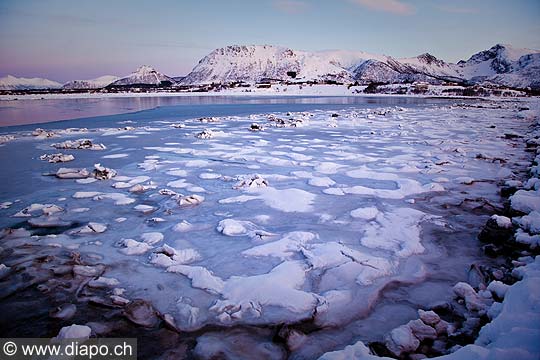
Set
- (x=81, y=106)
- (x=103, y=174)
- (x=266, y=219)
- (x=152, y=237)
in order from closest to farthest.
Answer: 1. (x=152, y=237)
2. (x=266, y=219)
3. (x=103, y=174)
4. (x=81, y=106)

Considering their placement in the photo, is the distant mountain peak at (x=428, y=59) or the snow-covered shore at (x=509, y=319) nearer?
the snow-covered shore at (x=509, y=319)

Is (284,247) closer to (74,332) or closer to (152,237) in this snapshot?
(152,237)

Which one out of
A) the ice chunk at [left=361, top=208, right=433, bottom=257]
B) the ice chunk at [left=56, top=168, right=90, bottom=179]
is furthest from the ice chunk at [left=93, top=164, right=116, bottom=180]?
the ice chunk at [left=361, top=208, right=433, bottom=257]

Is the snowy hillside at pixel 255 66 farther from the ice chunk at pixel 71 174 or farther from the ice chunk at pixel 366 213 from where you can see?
the ice chunk at pixel 366 213

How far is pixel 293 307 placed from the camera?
2209 mm

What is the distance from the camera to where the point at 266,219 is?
369cm

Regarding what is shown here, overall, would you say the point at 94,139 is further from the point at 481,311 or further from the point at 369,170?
the point at 481,311

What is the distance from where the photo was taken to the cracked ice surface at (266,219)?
2336mm

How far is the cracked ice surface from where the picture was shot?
2.34 metres

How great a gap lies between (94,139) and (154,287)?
839 centimetres

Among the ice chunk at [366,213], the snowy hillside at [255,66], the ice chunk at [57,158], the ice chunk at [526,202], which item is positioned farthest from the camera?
the snowy hillside at [255,66]

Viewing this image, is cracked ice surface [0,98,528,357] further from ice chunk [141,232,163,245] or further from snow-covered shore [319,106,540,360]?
snow-covered shore [319,106,540,360]

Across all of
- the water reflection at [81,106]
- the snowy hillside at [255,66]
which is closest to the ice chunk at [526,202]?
the water reflection at [81,106]

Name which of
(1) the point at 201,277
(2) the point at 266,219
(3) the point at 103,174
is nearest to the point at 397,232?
(2) the point at 266,219
